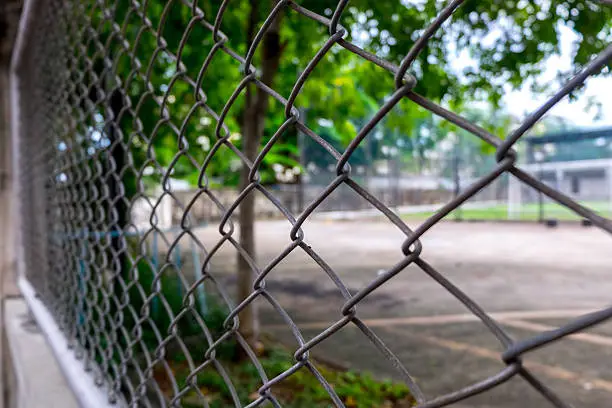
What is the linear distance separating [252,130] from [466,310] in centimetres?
273

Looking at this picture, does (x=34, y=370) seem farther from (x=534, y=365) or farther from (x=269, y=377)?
(x=534, y=365)

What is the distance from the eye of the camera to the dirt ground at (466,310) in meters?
3.00

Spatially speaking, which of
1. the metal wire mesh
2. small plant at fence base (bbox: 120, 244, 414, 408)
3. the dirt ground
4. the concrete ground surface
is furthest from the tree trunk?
the concrete ground surface

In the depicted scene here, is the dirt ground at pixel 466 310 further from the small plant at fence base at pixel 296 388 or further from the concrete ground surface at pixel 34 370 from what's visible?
the concrete ground surface at pixel 34 370

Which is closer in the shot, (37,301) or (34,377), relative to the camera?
(34,377)

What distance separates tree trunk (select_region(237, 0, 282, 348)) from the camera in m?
2.97

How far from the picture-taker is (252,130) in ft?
10.3

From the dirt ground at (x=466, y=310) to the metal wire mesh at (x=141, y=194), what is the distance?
33 cm

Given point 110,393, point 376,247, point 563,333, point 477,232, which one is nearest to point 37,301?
point 110,393

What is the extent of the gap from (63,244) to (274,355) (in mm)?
1714

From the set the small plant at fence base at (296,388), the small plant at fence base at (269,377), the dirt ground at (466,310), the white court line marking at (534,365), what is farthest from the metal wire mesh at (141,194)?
the white court line marking at (534,365)

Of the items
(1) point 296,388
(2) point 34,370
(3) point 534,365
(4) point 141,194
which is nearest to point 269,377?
(1) point 296,388

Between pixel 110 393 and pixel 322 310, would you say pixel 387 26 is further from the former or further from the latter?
pixel 322 310

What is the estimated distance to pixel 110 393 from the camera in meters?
1.21
